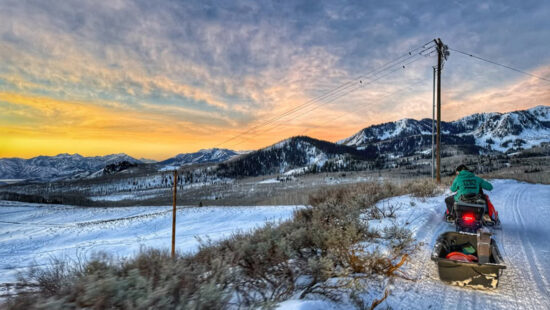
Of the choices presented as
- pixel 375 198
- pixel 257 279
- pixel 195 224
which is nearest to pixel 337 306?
pixel 257 279

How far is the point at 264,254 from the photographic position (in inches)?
169

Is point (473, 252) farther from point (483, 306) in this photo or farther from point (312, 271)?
point (312, 271)

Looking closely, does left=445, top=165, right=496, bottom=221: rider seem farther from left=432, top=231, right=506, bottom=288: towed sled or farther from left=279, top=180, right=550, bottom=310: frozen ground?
left=432, top=231, right=506, bottom=288: towed sled

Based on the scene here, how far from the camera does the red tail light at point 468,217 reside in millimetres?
5684

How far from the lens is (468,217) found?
226 inches

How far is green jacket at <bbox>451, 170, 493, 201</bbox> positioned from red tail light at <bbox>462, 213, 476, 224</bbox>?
0.64m

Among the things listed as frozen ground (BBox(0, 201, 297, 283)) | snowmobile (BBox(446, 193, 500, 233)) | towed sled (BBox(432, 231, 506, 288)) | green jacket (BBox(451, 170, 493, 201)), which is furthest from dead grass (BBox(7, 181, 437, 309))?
frozen ground (BBox(0, 201, 297, 283))

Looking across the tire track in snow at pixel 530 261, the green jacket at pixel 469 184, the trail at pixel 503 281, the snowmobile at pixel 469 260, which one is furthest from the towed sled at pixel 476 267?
the green jacket at pixel 469 184

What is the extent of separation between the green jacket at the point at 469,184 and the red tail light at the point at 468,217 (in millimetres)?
643

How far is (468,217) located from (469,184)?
35.8 inches

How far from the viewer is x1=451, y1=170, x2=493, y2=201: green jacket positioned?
6.10 meters

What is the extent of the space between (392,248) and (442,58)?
16918 millimetres

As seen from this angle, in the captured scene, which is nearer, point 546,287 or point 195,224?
point 546,287

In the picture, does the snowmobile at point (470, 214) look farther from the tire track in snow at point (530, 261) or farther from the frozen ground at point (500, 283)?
the tire track in snow at point (530, 261)
